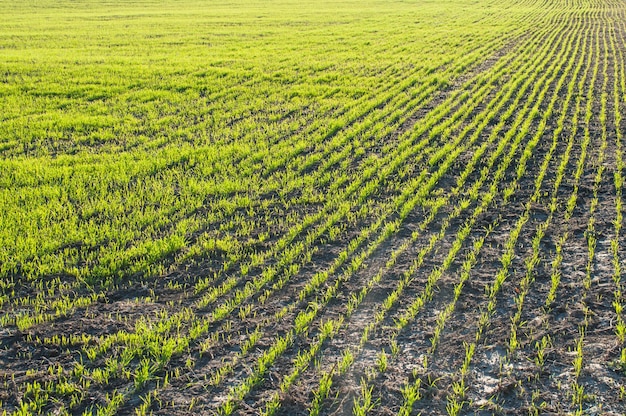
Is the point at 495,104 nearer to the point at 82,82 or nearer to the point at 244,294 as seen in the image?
the point at 244,294

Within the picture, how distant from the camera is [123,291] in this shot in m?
5.98

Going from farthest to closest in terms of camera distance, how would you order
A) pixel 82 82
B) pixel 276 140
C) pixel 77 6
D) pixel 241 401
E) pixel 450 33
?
pixel 77 6 < pixel 450 33 < pixel 82 82 < pixel 276 140 < pixel 241 401

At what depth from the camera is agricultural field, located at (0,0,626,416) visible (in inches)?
182

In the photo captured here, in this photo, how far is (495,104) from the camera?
46.3 feet

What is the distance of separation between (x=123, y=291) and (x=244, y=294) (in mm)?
1273

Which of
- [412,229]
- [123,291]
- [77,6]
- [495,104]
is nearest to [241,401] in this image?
[123,291]

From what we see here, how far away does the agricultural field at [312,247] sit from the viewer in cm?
463

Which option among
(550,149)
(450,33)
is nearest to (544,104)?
(550,149)

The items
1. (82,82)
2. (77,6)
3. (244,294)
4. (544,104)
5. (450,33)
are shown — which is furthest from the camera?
(77,6)

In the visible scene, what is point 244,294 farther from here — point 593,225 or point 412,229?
point 593,225

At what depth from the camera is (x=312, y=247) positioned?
22.7ft

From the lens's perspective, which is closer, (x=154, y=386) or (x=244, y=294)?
(x=154, y=386)

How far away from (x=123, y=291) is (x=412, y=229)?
3.56 meters

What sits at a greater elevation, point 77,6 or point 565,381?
point 77,6
